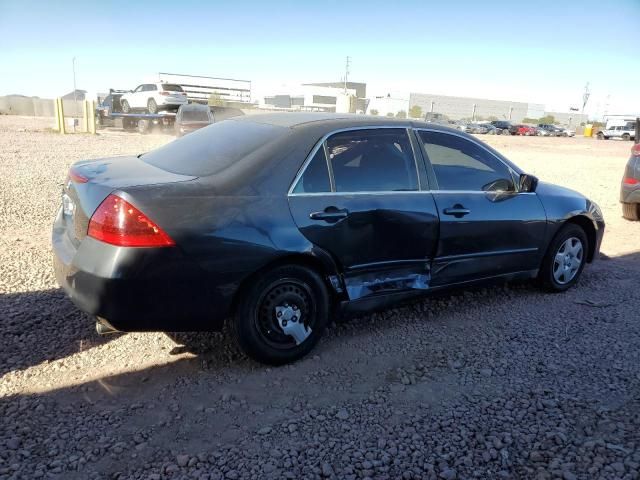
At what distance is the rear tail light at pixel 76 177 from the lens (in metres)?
3.39

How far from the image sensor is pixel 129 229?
9.72ft

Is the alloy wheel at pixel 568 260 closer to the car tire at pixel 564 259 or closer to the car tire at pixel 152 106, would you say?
the car tire at pixel 564 259

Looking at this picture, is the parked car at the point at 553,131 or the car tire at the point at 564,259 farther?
the parked car at the point at 553,131

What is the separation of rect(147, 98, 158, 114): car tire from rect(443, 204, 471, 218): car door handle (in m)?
26.7

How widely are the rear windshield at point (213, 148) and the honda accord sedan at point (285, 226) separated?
2cm

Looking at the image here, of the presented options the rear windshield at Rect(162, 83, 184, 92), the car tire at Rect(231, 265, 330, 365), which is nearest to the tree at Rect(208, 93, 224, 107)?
the rear windshield at Rect(162, 83, 184, 92)

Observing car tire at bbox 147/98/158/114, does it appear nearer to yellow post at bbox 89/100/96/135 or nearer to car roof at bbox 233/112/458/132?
yellow post at bbox 89/100/96/135

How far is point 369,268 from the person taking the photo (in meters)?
3.81

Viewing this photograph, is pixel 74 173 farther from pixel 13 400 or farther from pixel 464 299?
pixel 464 299

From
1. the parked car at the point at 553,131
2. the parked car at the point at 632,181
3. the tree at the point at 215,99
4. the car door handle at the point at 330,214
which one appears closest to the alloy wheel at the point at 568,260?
the car door handle at the point at 330,214

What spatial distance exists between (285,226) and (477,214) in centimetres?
179

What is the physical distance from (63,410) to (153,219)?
1.17 m

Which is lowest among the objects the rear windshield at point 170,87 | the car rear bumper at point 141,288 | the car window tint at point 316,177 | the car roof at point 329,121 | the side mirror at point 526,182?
the car rear bumper at point 141,288

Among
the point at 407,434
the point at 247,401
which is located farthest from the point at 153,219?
the point at 407,434
